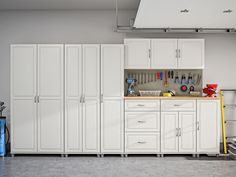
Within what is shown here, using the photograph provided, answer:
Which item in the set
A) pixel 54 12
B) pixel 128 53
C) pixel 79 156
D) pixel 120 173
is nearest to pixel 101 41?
pixel 128 53

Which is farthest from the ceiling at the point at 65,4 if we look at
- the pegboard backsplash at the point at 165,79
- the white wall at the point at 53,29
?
the pegboard backsplash at the point at 165,79

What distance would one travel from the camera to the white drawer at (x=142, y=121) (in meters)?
5.99

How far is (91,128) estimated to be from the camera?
19.6 feet

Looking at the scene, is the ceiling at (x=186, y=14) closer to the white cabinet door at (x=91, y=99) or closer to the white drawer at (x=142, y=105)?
the white cabinet door at (x=91, y=99)

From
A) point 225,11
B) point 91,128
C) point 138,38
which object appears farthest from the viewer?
point 138,38

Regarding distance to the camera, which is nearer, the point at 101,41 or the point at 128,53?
the point at 128,53

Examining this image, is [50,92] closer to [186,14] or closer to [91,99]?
[91,99]

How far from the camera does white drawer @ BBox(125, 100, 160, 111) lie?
19.7 feet

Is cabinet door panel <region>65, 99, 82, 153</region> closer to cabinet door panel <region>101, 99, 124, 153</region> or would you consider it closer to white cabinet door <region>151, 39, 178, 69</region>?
cabinet door panel <region>101, 99, 124, 153</region>

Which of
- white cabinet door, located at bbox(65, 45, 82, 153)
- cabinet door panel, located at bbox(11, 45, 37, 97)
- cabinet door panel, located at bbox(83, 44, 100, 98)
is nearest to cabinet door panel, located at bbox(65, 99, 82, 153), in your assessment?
white cabinet door, located at bbox(65, 45, 82, 153)

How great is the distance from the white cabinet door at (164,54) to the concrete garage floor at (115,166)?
5.90 feet

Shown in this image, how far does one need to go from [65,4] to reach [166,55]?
223 cm

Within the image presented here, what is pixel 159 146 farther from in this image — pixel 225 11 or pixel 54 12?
pixel 54 12

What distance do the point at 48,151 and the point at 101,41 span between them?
2482 millimetres
